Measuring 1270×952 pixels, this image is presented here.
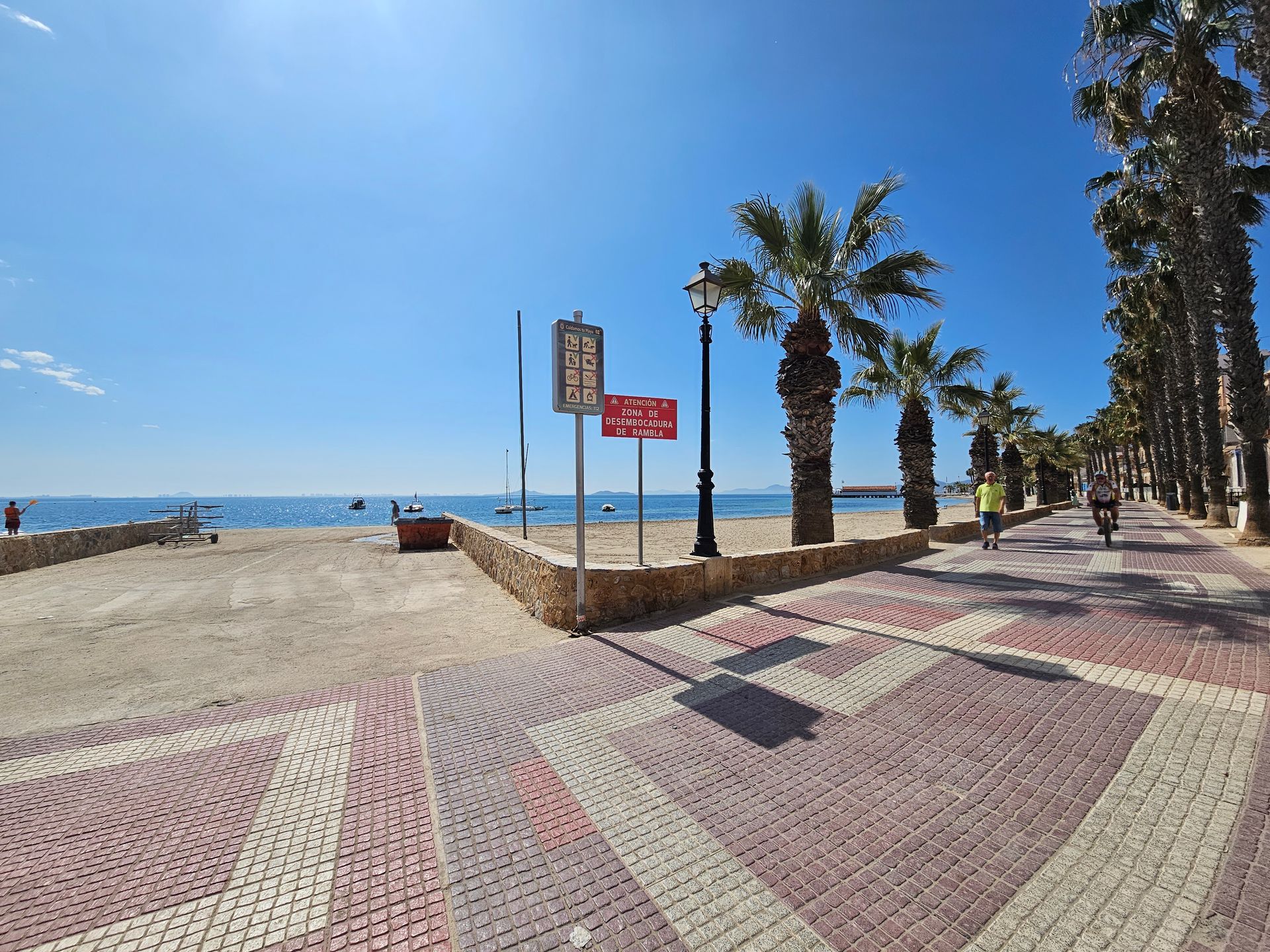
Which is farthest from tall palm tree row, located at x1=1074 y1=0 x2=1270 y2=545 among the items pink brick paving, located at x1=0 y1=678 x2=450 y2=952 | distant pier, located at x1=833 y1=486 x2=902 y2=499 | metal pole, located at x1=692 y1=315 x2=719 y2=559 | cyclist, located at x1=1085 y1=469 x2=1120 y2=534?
distant pier, located at x1=833 y1=486 x2=902 y2=499

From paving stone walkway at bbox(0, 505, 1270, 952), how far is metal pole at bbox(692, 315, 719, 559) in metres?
2.49

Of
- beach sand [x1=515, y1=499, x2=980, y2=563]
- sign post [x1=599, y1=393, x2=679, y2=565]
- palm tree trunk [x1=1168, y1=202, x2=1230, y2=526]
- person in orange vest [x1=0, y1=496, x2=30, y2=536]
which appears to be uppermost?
palm tree trunk [x1=1168, y1=202, x2=1230, y2=526]

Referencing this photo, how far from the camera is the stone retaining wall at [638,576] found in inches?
226

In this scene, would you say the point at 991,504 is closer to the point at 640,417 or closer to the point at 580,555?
the point at 640,417

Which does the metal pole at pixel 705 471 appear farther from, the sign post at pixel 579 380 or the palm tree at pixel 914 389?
the palm tree at pixel 914 389

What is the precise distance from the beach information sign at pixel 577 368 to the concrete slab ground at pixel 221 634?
2.60 metres

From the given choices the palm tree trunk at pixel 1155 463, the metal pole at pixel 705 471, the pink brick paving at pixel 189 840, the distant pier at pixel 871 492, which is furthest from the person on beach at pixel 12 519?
the distant pier at pixel 871 492

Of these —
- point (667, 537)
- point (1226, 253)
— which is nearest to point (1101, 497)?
point (1226, 253)

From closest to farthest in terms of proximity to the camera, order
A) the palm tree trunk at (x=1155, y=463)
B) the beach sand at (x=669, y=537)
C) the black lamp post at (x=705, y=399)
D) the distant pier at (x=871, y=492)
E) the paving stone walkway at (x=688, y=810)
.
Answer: the paving stone walkway at (x=688, y=810), the black lamp post at (x=705, y=399), the beach sand at (x=669, y=537), the palm tree trunk at (x=1155, y=463), the distant pier at (x=871, y=492)

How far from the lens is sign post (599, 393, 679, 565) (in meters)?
5.92

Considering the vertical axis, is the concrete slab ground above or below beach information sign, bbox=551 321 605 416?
below

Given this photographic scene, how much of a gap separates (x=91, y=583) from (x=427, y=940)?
1324 centimetres

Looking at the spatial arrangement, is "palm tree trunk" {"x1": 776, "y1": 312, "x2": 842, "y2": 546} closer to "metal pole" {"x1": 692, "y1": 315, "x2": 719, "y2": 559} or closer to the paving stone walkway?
"metal pole" {"x1": 692, "y1": 315, "x2": 719, "y2": 559}

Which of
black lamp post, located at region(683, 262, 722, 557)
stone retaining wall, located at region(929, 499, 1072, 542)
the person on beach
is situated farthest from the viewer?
the person on beach
